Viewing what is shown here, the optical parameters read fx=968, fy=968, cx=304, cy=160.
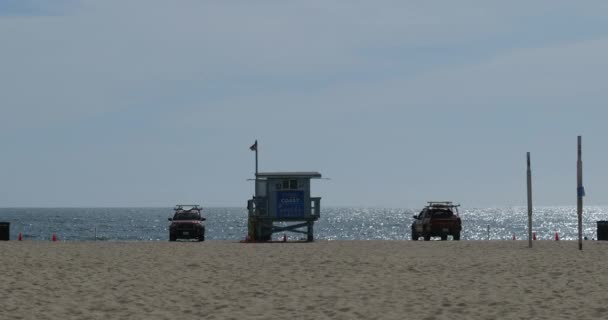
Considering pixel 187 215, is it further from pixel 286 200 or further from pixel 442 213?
pixel 442 213

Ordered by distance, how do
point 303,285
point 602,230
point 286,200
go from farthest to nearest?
point 286,200, point 602,230, point 303,285

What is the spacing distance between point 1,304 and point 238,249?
18.0 metres

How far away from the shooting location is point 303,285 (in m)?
19.3

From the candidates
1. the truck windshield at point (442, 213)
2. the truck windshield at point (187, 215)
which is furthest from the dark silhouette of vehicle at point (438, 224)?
the truck windshield at point (187, 215)

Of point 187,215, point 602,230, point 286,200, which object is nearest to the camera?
point 602,230

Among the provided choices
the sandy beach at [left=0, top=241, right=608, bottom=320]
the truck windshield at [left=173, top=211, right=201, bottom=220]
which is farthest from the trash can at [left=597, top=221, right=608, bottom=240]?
the truck windshield at [left=173, top=211, right=201, bottom=220]

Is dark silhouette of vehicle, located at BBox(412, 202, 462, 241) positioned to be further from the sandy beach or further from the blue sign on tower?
the sandy beach

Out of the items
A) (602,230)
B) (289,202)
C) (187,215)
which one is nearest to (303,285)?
(289,202)

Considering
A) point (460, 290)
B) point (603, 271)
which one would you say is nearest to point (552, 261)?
point (603, 271)

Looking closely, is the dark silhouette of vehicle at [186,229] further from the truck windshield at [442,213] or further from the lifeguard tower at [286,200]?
the truck windshield at [442,213]

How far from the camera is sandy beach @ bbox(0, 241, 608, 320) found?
1512cm

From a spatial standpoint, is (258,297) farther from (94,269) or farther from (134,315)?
(94,269)

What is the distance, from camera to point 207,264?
25.1 m

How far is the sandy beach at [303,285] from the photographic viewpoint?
1512cm
